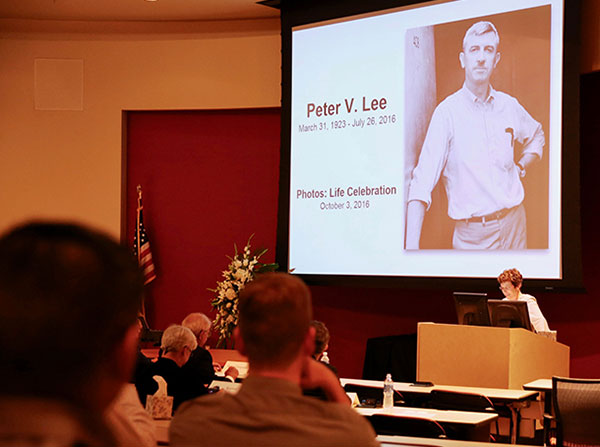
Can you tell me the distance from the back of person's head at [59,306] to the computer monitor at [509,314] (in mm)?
5346

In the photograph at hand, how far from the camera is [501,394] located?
5.21 metres

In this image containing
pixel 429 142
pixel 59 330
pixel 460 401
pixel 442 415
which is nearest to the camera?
pixel 59 330

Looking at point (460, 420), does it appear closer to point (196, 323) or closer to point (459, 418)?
point (459, 418)

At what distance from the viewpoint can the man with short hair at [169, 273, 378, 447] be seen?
1436mm

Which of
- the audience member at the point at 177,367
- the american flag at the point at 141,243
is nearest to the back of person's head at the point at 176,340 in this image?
the audience member at the point at 177,367

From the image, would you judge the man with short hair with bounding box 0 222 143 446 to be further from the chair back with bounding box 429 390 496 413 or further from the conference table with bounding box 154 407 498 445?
the chair back with bounding box 429 390 496 413

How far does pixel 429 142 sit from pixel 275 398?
20.3 ft

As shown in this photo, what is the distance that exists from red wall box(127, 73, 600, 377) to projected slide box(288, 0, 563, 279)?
3.24 ft

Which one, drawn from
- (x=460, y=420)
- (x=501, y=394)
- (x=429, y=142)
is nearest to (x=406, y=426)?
(x=460, y=420)

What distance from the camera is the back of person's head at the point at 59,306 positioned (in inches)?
25.4

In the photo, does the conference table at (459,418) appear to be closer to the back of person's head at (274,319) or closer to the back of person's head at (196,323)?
the back of person's head at (196,323)

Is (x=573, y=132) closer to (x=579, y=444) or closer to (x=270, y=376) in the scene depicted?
(x=579, y=444)

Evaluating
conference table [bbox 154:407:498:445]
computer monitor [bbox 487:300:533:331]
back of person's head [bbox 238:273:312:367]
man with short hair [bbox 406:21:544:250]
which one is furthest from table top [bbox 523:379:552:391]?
back of person's head [bbox 238:273:312:367]

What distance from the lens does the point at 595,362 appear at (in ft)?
23.7
